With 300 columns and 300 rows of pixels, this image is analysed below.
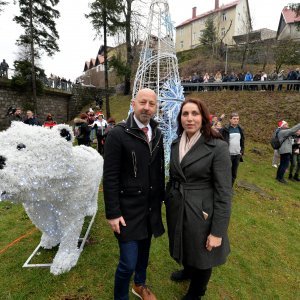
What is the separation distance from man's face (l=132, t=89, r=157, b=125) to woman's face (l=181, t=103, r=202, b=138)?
0.30 m

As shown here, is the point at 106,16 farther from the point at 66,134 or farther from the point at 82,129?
the point at 66,134

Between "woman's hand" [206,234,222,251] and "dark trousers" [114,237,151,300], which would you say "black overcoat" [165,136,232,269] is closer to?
"woman's hand" [206,234,222,251]

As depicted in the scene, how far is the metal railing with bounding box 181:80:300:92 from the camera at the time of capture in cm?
1390

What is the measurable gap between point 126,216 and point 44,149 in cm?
98

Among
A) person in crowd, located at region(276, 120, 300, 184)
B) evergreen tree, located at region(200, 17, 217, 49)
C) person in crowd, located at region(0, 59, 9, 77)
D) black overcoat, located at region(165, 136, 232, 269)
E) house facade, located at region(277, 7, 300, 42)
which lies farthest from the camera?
house facade, located at region(277, 7, 300, 42)

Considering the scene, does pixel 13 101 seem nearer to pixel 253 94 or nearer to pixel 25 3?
pixel 25 3

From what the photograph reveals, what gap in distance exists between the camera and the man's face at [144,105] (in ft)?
7.12

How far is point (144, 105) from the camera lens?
219cm

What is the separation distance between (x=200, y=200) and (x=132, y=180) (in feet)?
1.99

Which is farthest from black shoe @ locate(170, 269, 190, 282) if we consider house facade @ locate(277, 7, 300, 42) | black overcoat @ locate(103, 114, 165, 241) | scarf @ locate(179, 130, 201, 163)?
house facade @ locate(277, 7, 300, 42)

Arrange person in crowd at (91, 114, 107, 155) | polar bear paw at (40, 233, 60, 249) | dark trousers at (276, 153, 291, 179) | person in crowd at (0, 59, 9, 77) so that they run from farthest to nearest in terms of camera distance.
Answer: person in crowd at (0, 59, 9, 77)
person in crowd at (91, 114, 107, 155)
dark trousers at (276, 153, 291, 179)
polar bear paw at (40, 233, 60, 249)

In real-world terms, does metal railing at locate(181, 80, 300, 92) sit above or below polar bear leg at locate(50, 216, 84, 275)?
above

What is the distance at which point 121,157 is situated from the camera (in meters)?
2.15

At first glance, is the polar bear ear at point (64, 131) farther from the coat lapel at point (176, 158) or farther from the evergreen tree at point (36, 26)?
the evergreen tree at point (36, 26)
